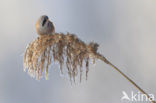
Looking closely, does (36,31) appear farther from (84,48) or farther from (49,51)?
(84,48)

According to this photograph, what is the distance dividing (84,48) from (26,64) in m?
1.17

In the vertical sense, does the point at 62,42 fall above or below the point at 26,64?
above

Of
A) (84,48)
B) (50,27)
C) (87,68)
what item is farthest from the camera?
(50,27)

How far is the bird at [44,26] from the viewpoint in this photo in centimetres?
532

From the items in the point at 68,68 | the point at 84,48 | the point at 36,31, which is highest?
the point at 36,31

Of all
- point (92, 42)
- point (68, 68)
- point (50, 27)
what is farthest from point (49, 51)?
point (50, 27)

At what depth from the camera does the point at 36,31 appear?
5.44m

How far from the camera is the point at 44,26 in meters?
5.42

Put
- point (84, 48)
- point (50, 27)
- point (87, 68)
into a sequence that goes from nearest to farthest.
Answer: point (84, 48) < point (87, 68) < point (50, 27)

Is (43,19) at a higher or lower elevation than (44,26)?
higher

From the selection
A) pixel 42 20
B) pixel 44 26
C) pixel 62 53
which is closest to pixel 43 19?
pixel 42 20

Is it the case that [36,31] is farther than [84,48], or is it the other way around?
[36,31]

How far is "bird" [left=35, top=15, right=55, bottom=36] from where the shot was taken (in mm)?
5324

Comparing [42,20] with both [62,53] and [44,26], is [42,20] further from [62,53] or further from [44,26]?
[62,53]
